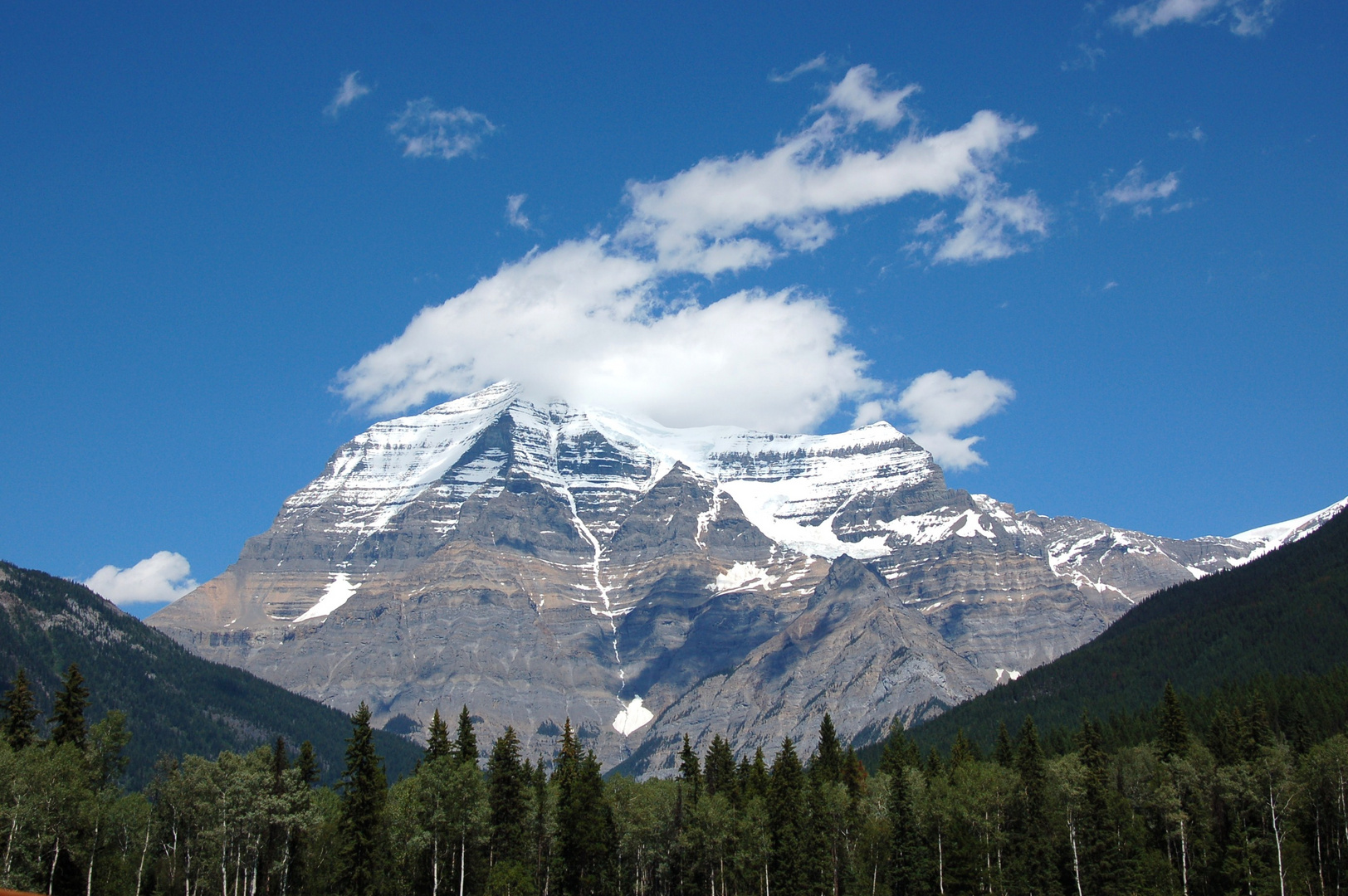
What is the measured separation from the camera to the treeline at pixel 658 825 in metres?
90.9

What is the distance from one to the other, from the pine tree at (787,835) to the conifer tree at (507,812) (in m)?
19.6

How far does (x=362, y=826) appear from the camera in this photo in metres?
88.2

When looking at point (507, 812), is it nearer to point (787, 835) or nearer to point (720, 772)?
point (787, 835)

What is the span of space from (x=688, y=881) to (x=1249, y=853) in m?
42.0

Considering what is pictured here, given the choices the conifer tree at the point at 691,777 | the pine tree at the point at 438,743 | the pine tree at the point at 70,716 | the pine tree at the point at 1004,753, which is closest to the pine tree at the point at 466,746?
the pine tree at the point at 438,743

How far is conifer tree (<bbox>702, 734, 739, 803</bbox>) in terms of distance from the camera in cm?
12264

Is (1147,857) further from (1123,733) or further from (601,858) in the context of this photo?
(1123,733)

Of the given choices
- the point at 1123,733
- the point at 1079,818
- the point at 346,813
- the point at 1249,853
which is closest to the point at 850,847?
the point at 1079,818

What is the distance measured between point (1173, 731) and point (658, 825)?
48.6 metres

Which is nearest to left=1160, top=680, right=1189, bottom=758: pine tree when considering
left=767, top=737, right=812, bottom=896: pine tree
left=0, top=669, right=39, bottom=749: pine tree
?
left=767, top=737, right=812, bottom=896: pine tree

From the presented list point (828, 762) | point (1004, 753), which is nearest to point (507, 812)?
point (828, 762)

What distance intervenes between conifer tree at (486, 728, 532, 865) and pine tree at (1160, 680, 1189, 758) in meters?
56.3

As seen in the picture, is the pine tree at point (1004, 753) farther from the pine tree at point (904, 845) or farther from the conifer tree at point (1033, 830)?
the pine tree at point (904, 845)

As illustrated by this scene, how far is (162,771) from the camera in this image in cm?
12288
